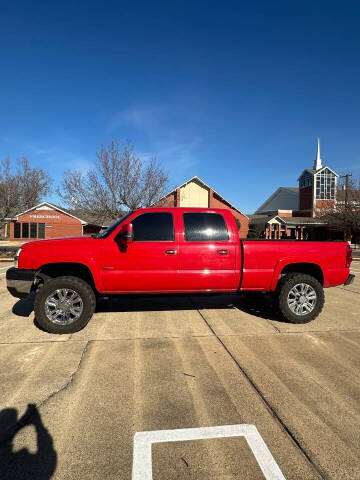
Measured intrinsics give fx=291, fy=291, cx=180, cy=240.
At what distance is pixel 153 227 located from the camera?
4742mm

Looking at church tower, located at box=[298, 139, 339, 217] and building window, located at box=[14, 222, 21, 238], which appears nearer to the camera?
building window, located at box=[14, 222, 21, 238]

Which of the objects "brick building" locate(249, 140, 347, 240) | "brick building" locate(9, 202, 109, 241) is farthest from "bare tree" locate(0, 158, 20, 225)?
"brick building" locate(249, 140, 347, 240)

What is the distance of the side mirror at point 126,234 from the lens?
4168 millimetres

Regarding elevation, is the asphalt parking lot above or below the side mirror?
below

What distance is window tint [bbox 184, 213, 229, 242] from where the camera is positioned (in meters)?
4.77

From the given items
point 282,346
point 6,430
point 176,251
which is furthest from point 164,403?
point 176,251

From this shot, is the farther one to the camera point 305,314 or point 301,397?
point 305,314

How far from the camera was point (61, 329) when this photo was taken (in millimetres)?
4395

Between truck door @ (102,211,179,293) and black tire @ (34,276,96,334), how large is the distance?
329 mm

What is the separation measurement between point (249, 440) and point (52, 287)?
3.41m

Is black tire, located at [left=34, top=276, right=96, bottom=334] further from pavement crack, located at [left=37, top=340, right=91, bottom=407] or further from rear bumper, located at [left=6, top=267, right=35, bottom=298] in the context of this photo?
pavement crack, located at [left=37, top=340, right=91, bottom=407]

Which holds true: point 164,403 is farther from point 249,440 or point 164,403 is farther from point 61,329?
point 61,329

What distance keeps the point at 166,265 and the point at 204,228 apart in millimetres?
878

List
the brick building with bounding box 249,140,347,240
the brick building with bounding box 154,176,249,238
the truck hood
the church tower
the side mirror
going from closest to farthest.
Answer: the side mirror
the truck hood
the brick building with bounding box 154,176,249,238
the brick building with bounding box 249,140,347,240
the church tower
